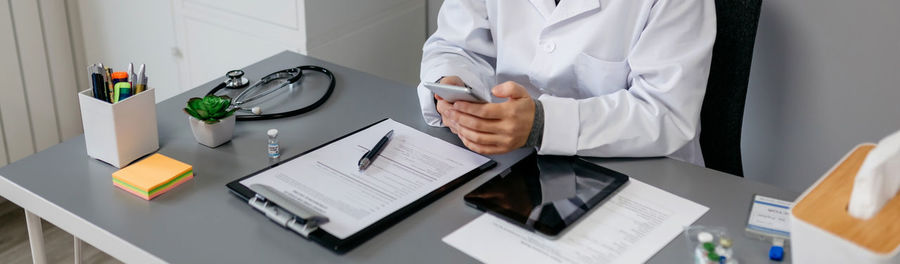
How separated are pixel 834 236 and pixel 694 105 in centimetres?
47

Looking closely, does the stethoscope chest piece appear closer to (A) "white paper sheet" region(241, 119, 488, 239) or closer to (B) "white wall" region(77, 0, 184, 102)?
(A) "white paper sheet" region(241, 119, 488, 239)

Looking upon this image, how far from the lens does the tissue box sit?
749 millimetres

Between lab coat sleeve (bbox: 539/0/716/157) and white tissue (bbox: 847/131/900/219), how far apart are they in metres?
0.38

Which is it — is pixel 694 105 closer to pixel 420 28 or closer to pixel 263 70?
pixel 263 70

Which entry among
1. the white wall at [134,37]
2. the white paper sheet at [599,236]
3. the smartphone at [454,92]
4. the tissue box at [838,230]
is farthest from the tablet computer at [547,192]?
the white wall at [134,37]

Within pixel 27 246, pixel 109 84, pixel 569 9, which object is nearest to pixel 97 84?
pixel 109 84

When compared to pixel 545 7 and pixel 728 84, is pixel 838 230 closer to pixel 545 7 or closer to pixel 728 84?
pixel 728 84

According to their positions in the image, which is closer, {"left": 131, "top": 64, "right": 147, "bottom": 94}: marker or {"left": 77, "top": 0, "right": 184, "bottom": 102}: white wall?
{"left": 131, "top": 64, "right": 147, "bottom": 94}: marker

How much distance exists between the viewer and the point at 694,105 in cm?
121

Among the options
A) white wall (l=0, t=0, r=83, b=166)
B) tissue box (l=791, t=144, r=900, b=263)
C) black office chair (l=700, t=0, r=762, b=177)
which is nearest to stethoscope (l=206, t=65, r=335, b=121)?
black office chair (l=700, t=0, r=762, b=177)

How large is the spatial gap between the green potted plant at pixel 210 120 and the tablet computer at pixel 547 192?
1.28ft

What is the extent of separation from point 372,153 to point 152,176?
29 cm

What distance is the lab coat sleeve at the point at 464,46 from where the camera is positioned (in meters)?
1.37

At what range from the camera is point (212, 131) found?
3.83 ft
